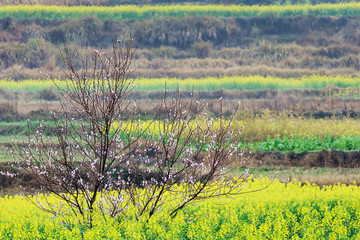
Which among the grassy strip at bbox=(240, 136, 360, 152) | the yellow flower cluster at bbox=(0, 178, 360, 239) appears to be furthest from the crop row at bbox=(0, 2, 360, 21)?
the yellow flower cluster at bbox=(0, 178, 360, 239)

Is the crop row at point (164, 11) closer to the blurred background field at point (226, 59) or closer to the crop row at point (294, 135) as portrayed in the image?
the blurred background field at point (226, 59)

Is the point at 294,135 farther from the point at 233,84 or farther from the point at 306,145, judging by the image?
the point at 233,84

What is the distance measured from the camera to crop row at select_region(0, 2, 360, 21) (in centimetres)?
3925

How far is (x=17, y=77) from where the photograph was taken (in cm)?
3212

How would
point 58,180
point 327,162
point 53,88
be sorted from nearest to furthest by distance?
point 58,180 < point 327,162 < point 53,88

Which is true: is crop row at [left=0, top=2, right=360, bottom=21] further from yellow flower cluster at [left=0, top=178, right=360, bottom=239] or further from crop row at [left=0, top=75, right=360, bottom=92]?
yellow flower cluster at [left=0, top=178, right=360, bottom=239]

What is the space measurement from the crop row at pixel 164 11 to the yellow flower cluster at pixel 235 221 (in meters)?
28.4

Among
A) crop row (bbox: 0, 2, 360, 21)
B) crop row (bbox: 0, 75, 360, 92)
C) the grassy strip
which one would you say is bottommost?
crop row (bbox: 0, 75, 360, 92)

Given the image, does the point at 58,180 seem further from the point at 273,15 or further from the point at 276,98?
the point at 273,15

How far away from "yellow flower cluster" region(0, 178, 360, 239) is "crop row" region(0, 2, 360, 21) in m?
28.4

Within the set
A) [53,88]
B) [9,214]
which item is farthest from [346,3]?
[9,214]

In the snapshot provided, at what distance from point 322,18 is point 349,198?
30088 mm

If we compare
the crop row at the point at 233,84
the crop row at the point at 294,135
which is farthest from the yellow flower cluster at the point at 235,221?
the crop row at the point at 233,84

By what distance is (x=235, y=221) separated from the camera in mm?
9016
